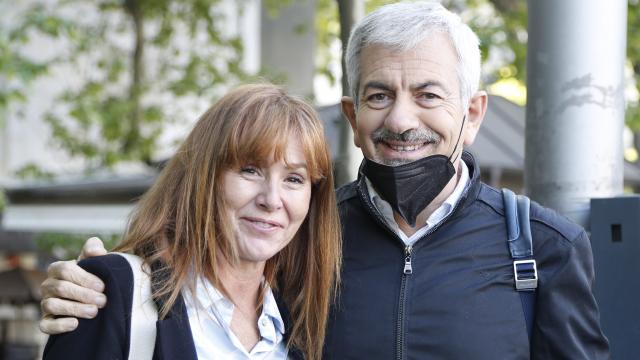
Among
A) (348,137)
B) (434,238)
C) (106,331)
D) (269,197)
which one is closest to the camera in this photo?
(106,331)

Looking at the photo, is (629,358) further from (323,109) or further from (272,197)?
(323,109)

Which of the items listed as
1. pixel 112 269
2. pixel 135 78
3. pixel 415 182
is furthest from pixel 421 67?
pixel 135 78

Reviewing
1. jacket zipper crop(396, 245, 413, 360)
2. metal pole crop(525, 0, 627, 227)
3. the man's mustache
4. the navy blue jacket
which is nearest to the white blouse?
the navy blue jacket

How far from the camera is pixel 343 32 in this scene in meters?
5.00

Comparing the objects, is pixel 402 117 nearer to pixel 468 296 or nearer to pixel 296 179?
pixel 296 179

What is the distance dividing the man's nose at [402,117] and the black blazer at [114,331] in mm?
803

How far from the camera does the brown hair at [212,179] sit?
8.78 feet

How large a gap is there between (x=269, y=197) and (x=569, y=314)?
2.92 ft

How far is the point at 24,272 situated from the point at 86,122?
403 centimetres

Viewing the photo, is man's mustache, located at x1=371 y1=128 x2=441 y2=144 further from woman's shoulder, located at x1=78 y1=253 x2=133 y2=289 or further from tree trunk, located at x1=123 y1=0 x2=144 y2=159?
tree trunk, located at x1=123 y1=0 x2=144 y2=159

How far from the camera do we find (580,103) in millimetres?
3232

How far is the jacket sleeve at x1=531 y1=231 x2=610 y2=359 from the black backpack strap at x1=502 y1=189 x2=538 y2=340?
0.03 metres

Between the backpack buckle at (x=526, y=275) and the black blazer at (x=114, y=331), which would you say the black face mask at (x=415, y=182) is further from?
the black blazer at (x=114, y=331)

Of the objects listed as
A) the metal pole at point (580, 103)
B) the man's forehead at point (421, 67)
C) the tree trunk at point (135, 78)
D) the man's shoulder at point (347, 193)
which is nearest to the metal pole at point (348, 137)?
the man's shoulder at point (347, 193)
